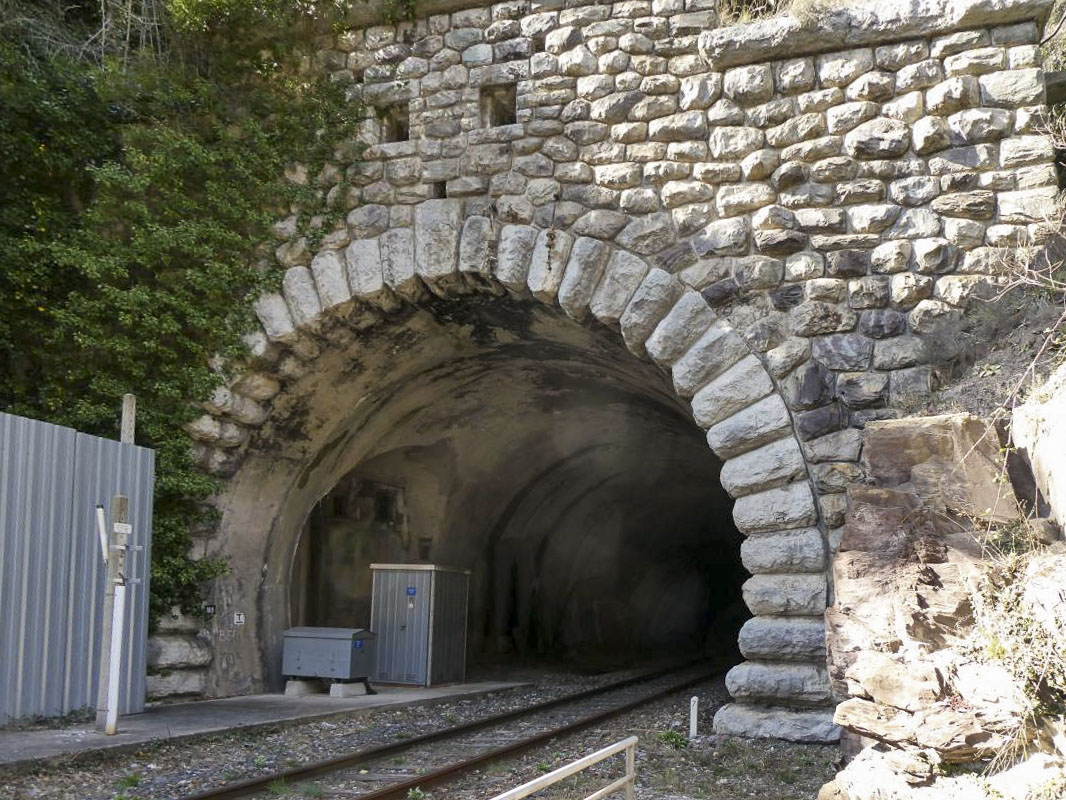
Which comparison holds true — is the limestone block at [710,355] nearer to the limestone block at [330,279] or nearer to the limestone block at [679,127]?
the limestone block at [679,127]

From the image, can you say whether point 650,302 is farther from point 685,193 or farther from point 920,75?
point 920,75

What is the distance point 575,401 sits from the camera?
14.7 meters

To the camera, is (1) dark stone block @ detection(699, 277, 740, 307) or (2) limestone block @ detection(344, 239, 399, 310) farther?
(2) limestone block @ detection(344, 239, 399, 310)

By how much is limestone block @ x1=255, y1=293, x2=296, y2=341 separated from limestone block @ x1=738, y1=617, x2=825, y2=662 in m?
5.23

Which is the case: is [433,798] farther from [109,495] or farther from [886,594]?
[109,495]

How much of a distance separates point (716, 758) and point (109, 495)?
558cm

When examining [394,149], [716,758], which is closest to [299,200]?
[394,149]

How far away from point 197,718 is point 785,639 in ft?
16.4

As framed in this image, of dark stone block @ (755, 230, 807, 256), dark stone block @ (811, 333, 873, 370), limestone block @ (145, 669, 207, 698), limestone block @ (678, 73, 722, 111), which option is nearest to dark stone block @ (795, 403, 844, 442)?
dark stone block @ (811, 333, 873, 370)

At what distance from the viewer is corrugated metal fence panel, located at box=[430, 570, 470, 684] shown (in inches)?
530

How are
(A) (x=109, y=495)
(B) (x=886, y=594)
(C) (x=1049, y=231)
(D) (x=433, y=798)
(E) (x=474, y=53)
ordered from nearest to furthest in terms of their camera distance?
(B) (x=886, y=594)
(D) (x=433, y=798)
(C) (x=1049, y=231)
(A) (x=109, y=495)
(E) (x=474, y=53)

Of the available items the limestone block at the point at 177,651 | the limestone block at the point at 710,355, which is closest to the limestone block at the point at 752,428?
the limestone block at the point at 710,355

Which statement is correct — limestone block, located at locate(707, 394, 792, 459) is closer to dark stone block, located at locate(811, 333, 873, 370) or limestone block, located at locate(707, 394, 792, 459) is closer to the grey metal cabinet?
dark stone block, located at locate(811, 333, 873, 370)

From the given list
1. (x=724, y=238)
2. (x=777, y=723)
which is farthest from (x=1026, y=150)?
(x=777, y=723)
